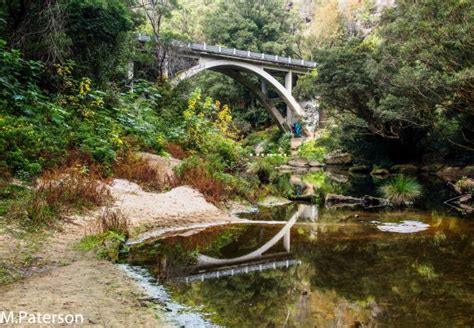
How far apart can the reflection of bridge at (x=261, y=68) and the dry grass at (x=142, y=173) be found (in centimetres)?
1977

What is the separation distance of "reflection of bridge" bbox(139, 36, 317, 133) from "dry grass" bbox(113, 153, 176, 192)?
19.8 m

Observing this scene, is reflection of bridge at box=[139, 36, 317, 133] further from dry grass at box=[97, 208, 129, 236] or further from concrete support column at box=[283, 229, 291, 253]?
dry grass at box=[97, 208, 129, 236]

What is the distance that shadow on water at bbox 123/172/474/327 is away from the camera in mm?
3197

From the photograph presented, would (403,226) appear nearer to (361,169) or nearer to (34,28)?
(34,28)

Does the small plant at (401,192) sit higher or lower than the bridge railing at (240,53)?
lower

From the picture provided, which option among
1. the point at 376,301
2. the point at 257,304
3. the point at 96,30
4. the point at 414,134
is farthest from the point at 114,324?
the point at 414,134

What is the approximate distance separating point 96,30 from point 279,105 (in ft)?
104

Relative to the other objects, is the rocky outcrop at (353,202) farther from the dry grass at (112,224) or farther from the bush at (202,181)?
the dry grass at (112,224)

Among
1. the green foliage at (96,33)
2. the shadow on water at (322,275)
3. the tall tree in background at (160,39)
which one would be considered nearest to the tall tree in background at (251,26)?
the tall tree in background at (160,39)

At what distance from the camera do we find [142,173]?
25.1 ft

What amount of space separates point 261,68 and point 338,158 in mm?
10896

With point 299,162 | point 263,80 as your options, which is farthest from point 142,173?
point 263,80

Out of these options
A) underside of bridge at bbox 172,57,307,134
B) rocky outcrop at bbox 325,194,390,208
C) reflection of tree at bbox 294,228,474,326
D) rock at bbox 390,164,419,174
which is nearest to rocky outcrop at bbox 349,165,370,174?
rock at bbox 390,164,419,174

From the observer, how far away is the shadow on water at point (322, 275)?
126 inches
